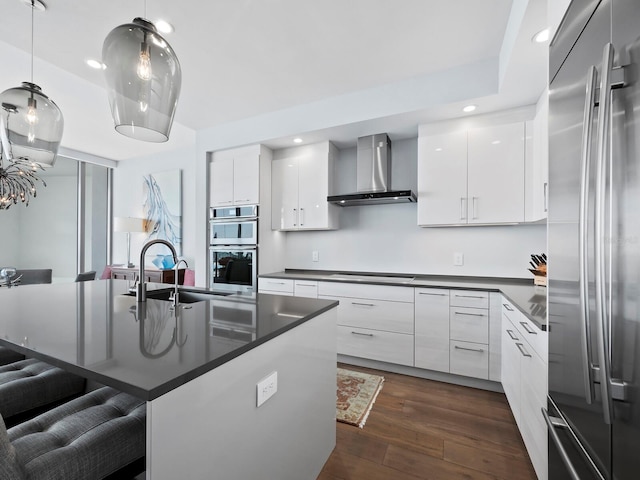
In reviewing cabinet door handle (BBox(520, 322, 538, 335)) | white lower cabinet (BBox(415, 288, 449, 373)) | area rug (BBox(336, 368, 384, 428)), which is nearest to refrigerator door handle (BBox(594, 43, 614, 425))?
cabinet door handle (BBox(520, 322, 538, 335))

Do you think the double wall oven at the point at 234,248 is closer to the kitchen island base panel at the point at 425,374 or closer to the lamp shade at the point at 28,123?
the kitchen island base panel at the point at 425,374

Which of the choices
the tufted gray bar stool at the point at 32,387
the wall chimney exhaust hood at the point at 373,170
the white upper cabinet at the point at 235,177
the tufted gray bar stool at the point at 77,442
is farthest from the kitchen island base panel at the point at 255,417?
the white upper cabinet at the point at 235,177

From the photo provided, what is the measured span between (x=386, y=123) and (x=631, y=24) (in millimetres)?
2347

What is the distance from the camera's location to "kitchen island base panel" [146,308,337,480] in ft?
2.40

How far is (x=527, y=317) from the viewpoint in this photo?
151 centimetres

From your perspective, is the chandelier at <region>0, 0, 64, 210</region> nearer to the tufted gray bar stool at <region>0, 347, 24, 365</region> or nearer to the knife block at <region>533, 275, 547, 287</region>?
the tufted gray bar stool at <region>0, 347, 24, 365</region>

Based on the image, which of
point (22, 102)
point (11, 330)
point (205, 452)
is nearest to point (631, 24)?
point (205, 452)

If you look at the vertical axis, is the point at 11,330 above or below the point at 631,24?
below

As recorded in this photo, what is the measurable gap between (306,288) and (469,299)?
5.15 ft

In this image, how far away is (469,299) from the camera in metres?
2.49

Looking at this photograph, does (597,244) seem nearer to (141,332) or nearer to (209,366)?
(209,366)

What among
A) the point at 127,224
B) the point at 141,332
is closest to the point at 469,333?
the point at 141,332

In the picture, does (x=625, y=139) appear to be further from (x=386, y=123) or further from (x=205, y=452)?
(x=386, y=123)

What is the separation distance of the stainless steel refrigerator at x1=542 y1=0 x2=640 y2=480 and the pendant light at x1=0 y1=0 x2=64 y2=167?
8.66ft
